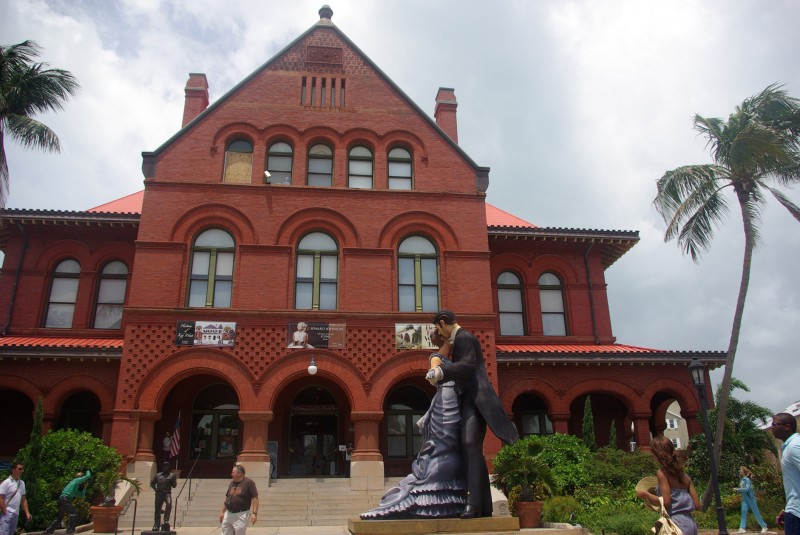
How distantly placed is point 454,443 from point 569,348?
15.5m

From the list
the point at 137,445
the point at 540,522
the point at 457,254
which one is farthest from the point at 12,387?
the point at 540,522

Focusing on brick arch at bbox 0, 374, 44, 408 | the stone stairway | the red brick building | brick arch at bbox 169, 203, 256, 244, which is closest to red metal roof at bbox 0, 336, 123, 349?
the red brick building

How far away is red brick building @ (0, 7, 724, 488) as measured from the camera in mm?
18953

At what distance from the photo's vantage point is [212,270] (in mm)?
20109

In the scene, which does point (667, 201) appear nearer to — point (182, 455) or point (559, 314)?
point (559, 314)

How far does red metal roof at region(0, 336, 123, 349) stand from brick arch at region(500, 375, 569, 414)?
1220 cm

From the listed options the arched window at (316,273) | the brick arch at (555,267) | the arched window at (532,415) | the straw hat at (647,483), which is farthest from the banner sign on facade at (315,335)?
the straw hat at (647,483)

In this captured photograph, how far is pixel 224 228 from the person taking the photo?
20672 millimetres

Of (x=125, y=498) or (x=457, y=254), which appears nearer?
(x=125, y=498)

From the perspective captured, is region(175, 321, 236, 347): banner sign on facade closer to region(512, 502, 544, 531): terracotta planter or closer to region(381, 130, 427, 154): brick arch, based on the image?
region(381, 130, 427, 154): brick arch

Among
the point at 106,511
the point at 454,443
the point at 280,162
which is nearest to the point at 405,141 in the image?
the point at 280,162

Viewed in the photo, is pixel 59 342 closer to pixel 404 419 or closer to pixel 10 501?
pixel 10 501

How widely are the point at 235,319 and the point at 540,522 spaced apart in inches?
412

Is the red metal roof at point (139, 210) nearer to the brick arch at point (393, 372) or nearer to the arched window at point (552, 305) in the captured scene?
the arched window at point (552, 305)
